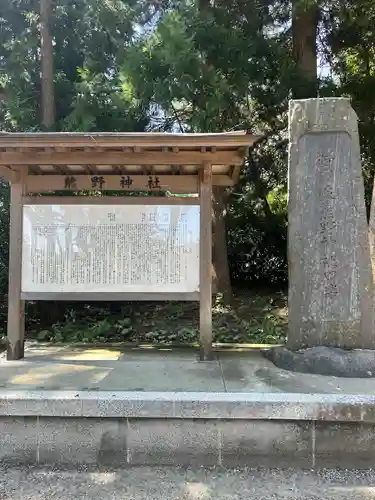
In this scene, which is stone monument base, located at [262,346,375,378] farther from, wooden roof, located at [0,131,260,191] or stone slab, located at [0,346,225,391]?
wooden roof, located at [0,131,260,191]

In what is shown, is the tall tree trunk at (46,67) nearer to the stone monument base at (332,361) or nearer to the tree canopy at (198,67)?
the tree canopy at (198,67)

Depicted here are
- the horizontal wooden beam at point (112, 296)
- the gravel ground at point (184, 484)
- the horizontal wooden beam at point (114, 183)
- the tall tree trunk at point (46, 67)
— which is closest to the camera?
the gravel ground at point (184, 484)

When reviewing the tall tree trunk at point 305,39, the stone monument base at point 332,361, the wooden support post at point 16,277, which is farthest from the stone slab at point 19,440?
the tall tree trunk at point 305,39

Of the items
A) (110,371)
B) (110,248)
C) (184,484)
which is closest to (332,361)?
(184,484)

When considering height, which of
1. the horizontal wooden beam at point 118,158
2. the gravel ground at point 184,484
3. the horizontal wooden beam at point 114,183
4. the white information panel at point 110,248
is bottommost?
the gravel ground at point 184,484

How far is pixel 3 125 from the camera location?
34.3 ft

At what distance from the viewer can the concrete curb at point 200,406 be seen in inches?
153

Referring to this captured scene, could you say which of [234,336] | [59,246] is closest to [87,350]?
[59,246]

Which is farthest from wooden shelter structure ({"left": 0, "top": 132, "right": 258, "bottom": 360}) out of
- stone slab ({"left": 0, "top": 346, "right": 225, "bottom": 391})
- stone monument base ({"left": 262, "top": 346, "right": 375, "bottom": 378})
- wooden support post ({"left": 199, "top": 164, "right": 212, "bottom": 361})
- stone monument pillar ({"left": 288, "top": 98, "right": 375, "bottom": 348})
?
stone monument base ({"left": 262, "top": 346, "right": 375, "bottom": 378})

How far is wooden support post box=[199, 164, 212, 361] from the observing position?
5.70 metres

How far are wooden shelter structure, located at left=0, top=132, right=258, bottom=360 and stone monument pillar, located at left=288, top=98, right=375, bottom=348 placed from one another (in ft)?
2.76

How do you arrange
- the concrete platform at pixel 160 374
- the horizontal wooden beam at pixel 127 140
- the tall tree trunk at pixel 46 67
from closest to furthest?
the concrete platform at pixel 160 374, the horizontal wooden beam at pixel 127 140, the tall tree trunk at pixel 46 67

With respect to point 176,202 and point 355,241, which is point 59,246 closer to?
point 176,202

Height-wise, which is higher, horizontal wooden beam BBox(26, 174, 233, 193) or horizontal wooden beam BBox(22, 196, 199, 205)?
horizontal wooden beam BBox(26, 174, 233, 193)
